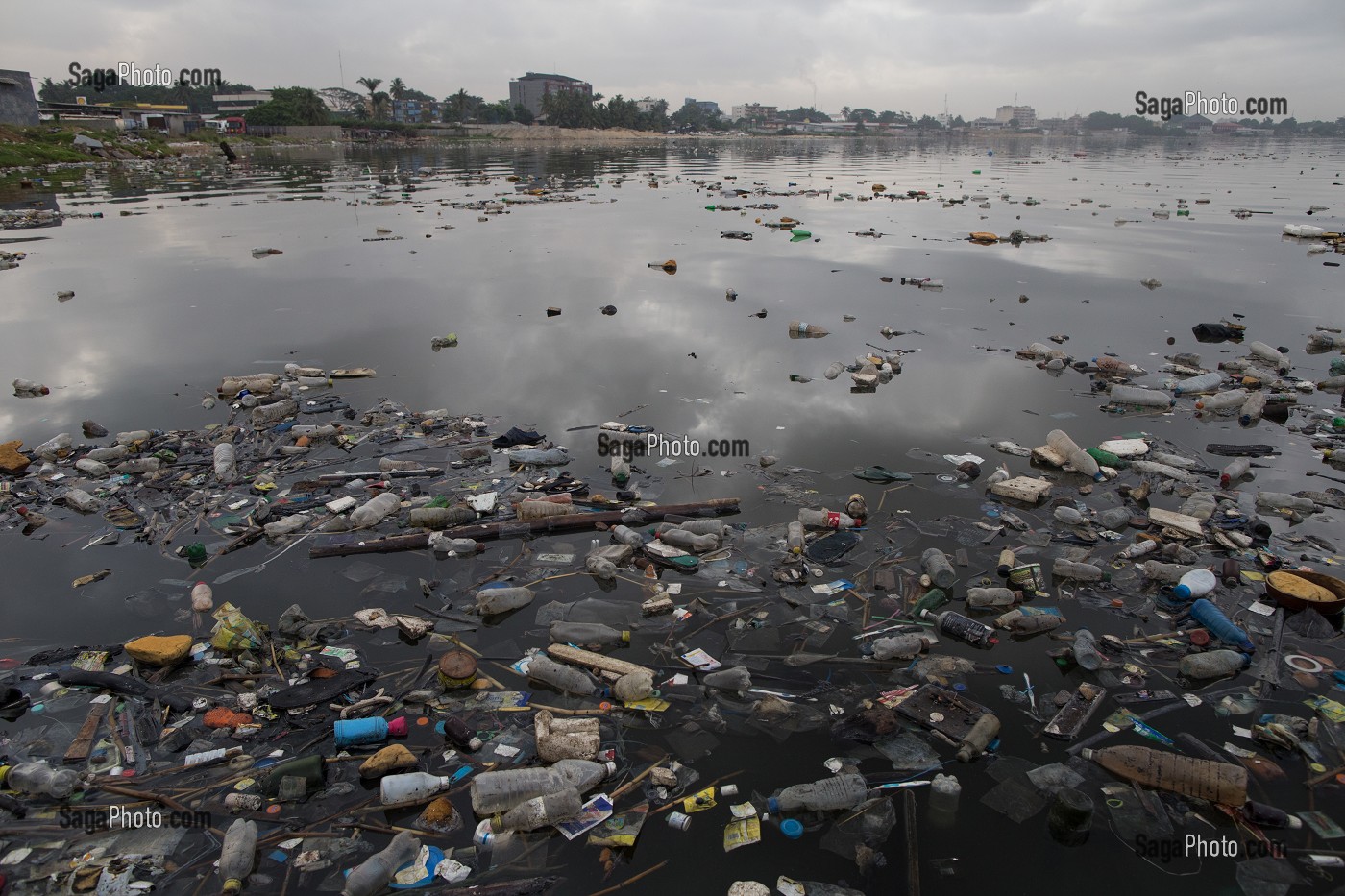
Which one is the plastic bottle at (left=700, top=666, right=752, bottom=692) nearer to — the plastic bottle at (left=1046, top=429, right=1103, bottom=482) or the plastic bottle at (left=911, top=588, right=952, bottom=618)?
the plastic bottle at (left=911, top=588, right=952, bottom=618)

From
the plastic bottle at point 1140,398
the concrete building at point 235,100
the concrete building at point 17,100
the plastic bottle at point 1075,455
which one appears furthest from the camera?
the concrete building at point 235,100

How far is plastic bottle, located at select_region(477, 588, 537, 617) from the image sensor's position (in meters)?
4.95

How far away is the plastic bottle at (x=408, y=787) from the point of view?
345cm

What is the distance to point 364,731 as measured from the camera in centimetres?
379

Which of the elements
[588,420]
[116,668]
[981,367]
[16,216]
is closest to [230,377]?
[588,420]

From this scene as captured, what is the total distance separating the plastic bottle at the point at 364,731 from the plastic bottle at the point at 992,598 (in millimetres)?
3902

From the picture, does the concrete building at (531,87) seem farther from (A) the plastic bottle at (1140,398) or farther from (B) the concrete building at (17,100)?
(A) the plastic bottle at (1140,398)

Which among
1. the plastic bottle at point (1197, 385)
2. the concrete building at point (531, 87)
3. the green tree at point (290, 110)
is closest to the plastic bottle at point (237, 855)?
the plastic bottle at point (1197, 385)

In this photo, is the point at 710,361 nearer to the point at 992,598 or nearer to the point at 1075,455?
the point at 1075,455

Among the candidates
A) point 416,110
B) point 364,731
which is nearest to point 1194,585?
point 364,731

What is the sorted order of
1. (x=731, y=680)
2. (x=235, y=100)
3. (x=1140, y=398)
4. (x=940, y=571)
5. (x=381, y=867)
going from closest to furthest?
(x=381, y=867), (x=731, y=680), (x=940, y=571), (x=1140, y=398), (x=235, y=100)

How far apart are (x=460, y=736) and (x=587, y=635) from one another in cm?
110

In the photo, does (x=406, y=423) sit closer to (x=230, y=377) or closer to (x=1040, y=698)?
(x=230, y=377)

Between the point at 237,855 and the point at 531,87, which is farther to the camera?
the point at 531,87
